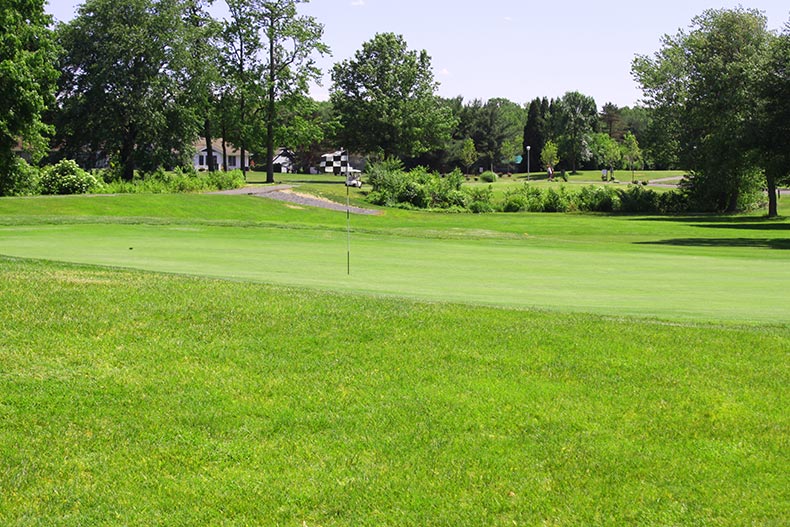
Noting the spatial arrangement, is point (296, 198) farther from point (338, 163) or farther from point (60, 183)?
point (338, 163)

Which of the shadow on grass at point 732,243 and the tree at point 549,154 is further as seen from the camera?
the tree at point 549,154

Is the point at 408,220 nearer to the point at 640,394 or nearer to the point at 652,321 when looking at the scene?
the point at 652,321

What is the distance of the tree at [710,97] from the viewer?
55031mm

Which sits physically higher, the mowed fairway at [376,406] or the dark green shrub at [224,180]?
the dark green shrub at [224,180]

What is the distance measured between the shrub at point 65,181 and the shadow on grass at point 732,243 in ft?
103

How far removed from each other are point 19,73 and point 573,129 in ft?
340

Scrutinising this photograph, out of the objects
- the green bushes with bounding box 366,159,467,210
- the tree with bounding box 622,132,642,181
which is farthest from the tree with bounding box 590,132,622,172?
the green bushes with bounding box 366,159,467,210

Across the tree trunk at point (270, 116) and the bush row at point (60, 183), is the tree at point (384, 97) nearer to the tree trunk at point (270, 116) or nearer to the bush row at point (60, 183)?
the tree trunk at point (270, 116)

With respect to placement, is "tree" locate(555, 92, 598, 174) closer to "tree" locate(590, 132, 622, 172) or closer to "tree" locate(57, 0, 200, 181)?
"tree" locate(590, 132, 622, 172)

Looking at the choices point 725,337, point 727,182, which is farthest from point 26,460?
point 727,182

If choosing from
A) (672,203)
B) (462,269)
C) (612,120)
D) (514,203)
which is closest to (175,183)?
(514,203)

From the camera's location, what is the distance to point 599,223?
49.5 metres

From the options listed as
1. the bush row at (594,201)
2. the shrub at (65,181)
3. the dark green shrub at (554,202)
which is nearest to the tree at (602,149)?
the bush row at (594,201)

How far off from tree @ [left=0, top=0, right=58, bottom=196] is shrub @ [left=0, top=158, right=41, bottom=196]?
37 mm
